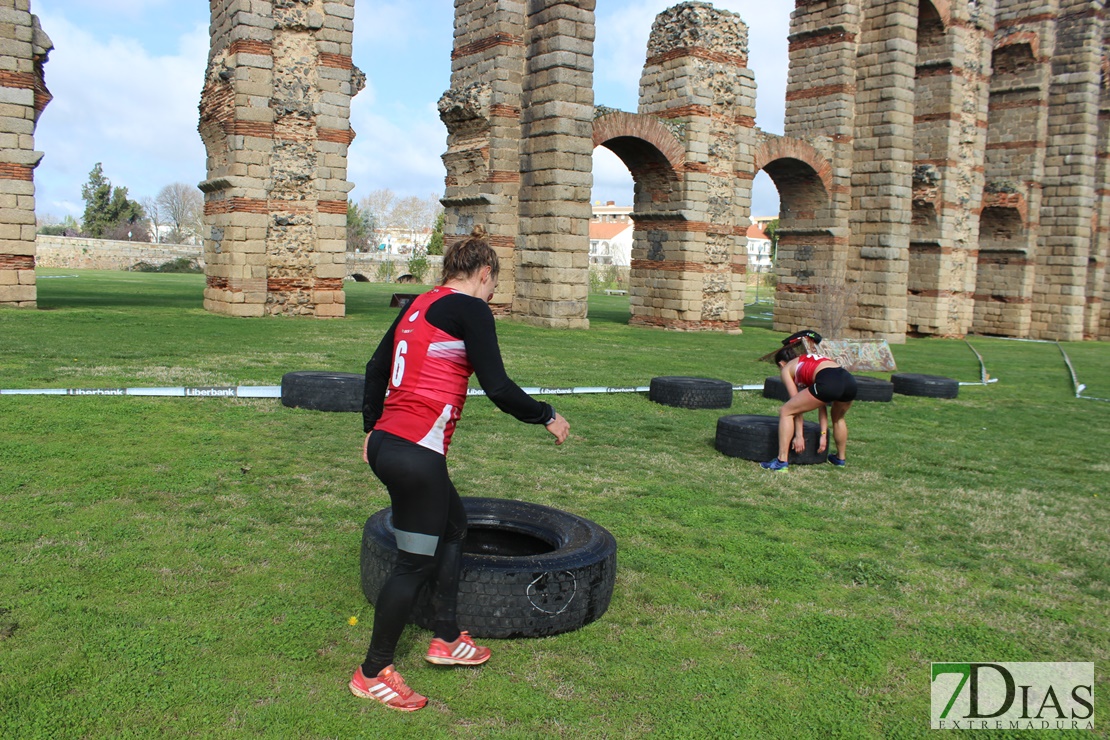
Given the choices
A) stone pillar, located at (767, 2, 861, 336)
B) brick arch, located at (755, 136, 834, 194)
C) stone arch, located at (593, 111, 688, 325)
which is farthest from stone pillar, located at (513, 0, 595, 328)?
stone pillar, located at (767, 2, 861, 336)

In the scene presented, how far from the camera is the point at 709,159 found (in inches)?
891

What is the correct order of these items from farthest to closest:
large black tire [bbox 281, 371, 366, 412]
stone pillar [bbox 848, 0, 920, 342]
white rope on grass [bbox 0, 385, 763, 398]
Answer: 1. stone pillar [bbox 848, 0, 920, 342]
2. large black tire [bbox 281, 371, 366, 412]
3. white rope on grass [bbox 0, 385, 763, 398]

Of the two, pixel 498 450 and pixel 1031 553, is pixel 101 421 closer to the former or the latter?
pixel 498 450

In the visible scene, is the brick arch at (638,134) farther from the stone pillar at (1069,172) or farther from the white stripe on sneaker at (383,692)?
the white stripe on sneaker at (383,692)

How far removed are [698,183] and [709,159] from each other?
0.85 m

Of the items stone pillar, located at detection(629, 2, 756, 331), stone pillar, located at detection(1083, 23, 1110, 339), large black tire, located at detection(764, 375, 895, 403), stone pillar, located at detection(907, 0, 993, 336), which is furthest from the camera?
stone pillar, located at detection(1083, 23, 1110, 339)

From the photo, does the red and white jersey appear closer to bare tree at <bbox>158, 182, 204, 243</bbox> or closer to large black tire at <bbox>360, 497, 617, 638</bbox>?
large black tire at <bbox>360, 497, 617, 638</bbox>

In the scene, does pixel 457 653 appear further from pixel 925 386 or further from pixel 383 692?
pixel 925 386

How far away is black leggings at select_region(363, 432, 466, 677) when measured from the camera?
3.09 m

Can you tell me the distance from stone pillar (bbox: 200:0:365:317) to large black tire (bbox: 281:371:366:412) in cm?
991

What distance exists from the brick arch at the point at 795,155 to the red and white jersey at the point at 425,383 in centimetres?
2215

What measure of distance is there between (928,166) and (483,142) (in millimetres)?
14686

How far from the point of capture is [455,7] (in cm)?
2167

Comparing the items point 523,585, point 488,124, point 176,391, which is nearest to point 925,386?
point 176,391
